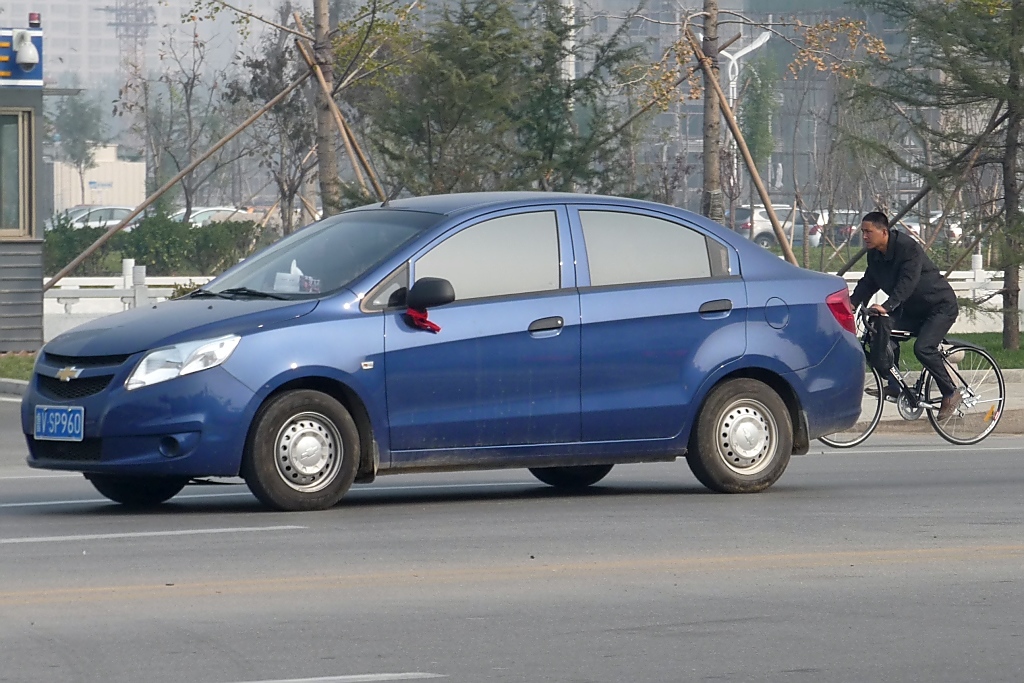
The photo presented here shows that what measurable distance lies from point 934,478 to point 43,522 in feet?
18.6

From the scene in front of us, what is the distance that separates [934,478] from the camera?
12.0m

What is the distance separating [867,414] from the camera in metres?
15.0

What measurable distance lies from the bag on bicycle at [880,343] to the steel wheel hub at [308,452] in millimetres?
6102

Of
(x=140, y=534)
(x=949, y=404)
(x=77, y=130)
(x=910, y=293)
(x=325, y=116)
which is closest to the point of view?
(x=140, y=534)

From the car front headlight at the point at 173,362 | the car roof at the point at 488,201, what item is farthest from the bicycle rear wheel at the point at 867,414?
the car front headlight at the point at 173,362

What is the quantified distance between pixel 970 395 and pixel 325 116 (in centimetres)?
1205

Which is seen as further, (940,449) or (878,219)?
(940,449)

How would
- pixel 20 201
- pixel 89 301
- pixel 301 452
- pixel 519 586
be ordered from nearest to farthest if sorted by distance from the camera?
pixel 519 586, pixel 301 452, pixel 20 201, pixel 89 301

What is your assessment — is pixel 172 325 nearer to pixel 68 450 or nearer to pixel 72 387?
pixel 72 387

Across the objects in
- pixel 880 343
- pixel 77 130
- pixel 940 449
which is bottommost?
pixel 940 449

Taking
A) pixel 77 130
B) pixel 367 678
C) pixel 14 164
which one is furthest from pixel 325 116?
pixel 77 130

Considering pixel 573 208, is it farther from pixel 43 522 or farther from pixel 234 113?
pixel 234 113

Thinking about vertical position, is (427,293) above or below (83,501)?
above

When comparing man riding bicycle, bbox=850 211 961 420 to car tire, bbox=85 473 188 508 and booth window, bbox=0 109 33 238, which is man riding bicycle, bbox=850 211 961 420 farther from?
booth window, bbox=0 109 33 238
